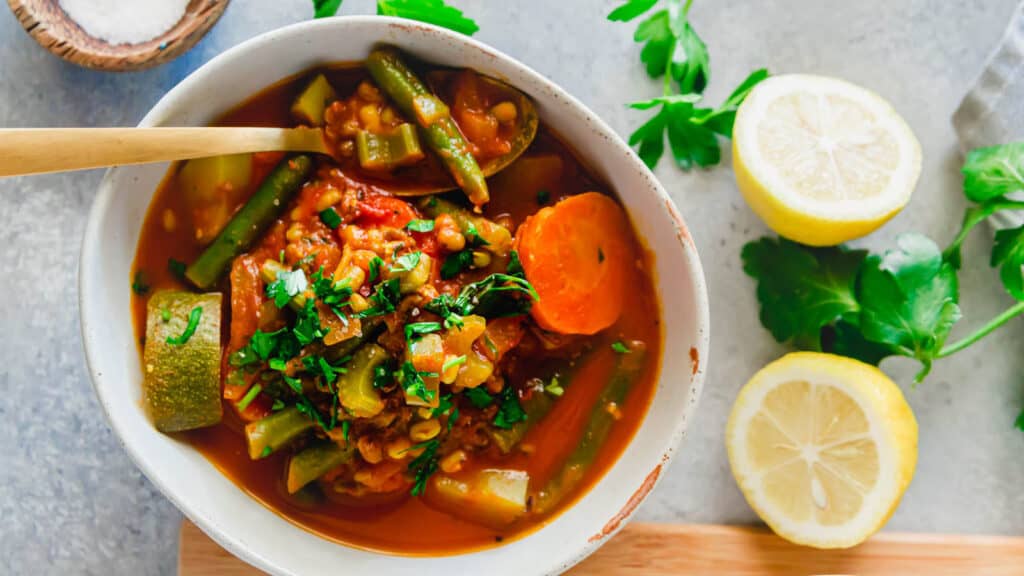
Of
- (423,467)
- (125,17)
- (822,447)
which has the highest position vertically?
(125,17)

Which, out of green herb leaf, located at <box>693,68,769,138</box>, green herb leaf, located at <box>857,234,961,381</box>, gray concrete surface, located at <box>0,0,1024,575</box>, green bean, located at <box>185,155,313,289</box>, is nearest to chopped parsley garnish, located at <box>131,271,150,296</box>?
green bean, located at <box>185,155,313,289</box>

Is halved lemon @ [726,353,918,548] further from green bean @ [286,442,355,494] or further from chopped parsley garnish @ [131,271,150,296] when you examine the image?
chopped parsley garnish @ [131,271,150,296]

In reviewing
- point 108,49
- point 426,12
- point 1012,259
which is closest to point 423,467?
point 426,12

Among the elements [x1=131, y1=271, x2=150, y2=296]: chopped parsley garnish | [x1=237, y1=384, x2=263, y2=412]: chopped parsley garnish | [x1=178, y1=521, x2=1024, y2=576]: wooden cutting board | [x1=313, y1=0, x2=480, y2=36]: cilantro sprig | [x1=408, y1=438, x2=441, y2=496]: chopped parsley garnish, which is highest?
[x1=313, y1=0, x2=480, y2=36]: cilantro sprig

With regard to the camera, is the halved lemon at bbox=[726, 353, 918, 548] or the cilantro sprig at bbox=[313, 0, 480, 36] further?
the halved lemon at bbox=[726, 353, 918, 548]

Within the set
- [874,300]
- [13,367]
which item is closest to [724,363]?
[874,300]

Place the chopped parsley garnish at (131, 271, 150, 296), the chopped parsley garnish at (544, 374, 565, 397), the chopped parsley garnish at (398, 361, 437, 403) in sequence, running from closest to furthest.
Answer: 1. the chopped parsley garnish at (398, 361, 437, 403)
2. the chopped parsley garnish at (131, 271, 150, 296)
3. the chopped parsley garnish at (544, 374, 565, 397)

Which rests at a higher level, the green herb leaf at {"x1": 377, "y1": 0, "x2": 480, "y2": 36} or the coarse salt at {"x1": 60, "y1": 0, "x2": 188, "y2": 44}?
the green herb leaf at {"x1": 377, "y1": 0, "x2": 480, "y2": 36}

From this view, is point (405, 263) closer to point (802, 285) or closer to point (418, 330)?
point (418, 330)
